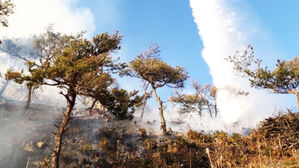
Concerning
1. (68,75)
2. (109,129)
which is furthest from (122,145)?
(68,75)

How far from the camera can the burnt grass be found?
11.9m

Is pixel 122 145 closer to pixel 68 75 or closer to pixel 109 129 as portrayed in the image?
pixel 109 129

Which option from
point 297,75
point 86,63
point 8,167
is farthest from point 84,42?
point 297,75

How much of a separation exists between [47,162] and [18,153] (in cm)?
239

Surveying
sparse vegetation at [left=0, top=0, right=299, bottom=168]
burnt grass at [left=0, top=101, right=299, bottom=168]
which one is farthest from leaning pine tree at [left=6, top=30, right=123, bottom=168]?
burnt grass at [left=0, top=101, right=299, bottom=168]

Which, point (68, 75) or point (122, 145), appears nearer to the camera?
point (68, 75)

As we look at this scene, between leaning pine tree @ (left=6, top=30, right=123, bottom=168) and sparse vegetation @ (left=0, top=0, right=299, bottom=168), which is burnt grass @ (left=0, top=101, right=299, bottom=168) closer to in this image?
sparse vegetation @ (left=0, top=0, right=299, bottom=168)

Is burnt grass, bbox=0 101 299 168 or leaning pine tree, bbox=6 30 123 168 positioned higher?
leaning pine tree, bbox=6 30 123 168

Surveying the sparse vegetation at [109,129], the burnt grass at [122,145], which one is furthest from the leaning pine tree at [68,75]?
the burnt grass at [122,145]

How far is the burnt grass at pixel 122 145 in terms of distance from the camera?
11938mm

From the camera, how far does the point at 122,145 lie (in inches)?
660

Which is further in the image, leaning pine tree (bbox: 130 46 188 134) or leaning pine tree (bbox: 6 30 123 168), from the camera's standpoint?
leaning pine tree (bbox: 130 46 188 134)

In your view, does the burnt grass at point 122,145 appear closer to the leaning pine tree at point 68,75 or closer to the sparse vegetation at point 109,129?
the sparse vegetation at point 109,129

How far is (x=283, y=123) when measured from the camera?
1214cm
